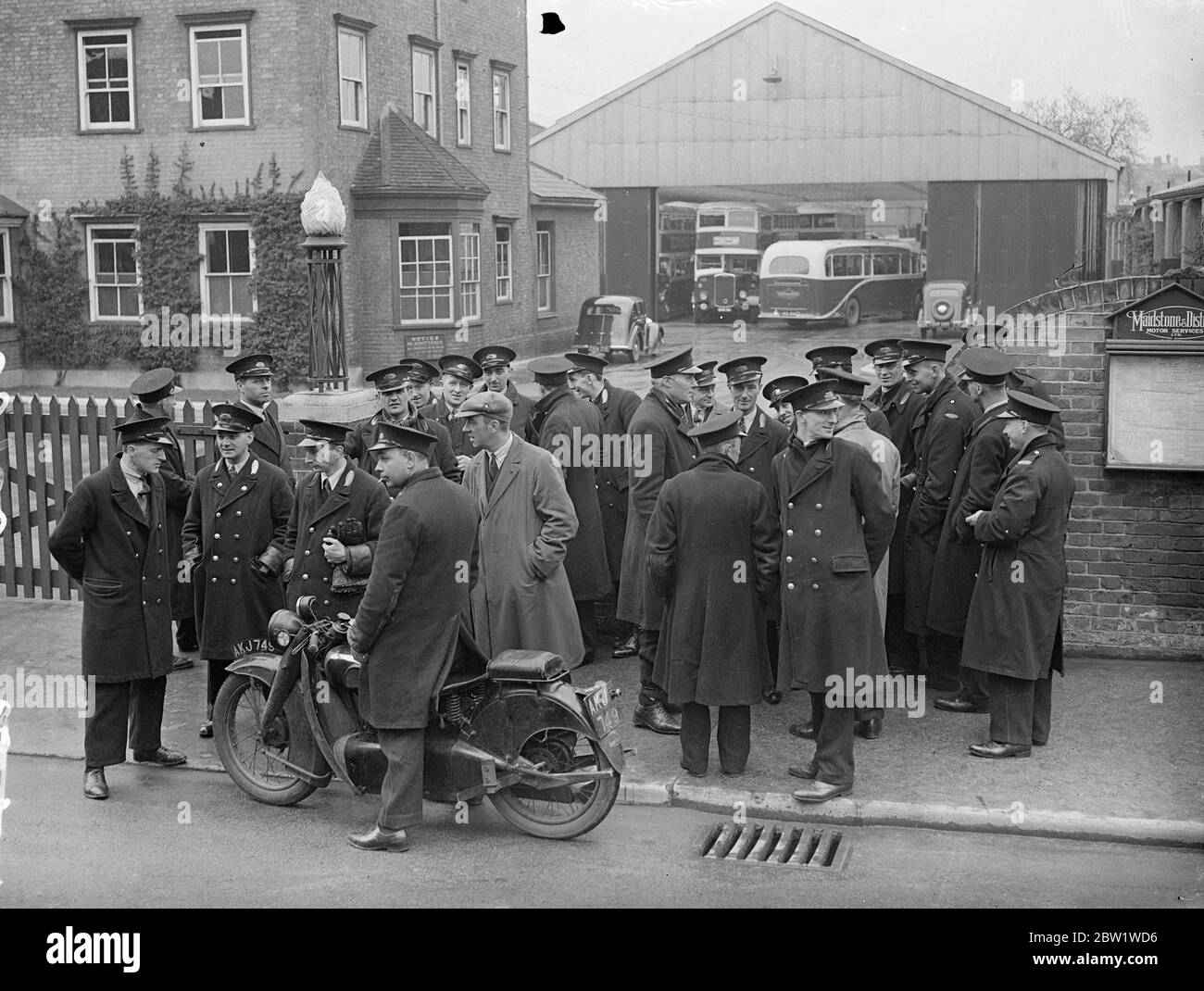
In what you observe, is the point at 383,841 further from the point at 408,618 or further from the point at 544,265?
the point at 544,265

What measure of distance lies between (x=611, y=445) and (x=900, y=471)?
2.02 metres

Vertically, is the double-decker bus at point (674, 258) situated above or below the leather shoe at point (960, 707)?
above

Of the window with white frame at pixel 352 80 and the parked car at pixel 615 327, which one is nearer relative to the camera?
the window with white frame at pixel 352 80

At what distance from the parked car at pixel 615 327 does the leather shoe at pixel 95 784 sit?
87.4 ft

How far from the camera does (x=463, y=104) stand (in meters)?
31.0

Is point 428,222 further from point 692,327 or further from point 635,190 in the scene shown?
point 692,327

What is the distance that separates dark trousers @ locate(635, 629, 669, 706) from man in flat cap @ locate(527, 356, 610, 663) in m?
1.01

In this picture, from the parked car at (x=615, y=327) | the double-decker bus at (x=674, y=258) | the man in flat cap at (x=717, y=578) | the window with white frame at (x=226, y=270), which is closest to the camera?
the man in flat cap at (x=717, y=578)

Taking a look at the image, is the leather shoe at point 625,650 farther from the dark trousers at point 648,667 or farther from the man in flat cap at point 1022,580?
the man in flat cap at point 1022,580

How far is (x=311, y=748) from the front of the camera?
6824mm

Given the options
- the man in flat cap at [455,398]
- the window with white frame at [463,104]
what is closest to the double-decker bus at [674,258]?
the window with white frame at [463,104]

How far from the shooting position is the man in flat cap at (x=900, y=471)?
8.67 metres

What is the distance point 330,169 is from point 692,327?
1689 cm

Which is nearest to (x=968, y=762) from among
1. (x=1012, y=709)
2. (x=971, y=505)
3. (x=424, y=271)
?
(x=1012, y=709)
